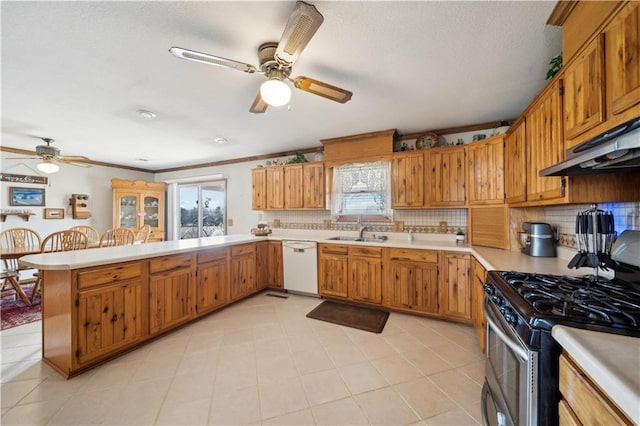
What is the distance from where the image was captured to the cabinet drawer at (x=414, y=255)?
9.28 feet

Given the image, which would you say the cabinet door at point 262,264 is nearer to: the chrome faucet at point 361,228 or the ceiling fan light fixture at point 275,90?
the chrome faucet at point 361,228

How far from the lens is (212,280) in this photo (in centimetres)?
302

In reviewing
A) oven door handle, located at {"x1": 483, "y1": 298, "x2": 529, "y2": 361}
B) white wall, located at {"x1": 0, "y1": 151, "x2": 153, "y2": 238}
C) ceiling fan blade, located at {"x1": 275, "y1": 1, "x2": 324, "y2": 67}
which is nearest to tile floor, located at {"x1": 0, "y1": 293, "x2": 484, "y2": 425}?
oven door handle, located at {"x1": 483, "y1": 298, "x2": 529, "y2": 361}

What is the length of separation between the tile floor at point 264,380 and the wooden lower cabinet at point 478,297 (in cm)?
19

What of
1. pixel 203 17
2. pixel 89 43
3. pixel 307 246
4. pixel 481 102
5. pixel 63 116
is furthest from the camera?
pixel 307 246

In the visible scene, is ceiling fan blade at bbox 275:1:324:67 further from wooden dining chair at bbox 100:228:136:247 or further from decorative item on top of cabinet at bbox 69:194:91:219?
decorative item on top of cabinet at bbox 69:194:91:219

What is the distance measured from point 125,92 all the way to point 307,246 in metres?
2.69

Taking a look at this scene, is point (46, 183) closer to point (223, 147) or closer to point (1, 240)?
point (1, 240)

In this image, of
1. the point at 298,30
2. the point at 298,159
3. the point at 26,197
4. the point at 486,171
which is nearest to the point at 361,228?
the point at 298,159

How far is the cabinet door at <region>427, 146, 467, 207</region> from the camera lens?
2.98 metres

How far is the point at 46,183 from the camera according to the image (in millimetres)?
4512

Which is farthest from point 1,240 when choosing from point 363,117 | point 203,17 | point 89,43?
point 363,117

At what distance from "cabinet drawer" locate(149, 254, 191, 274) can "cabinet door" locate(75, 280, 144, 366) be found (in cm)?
19

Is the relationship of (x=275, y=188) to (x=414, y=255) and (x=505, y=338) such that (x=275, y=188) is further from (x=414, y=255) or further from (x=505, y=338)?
(x=505, y=338)
